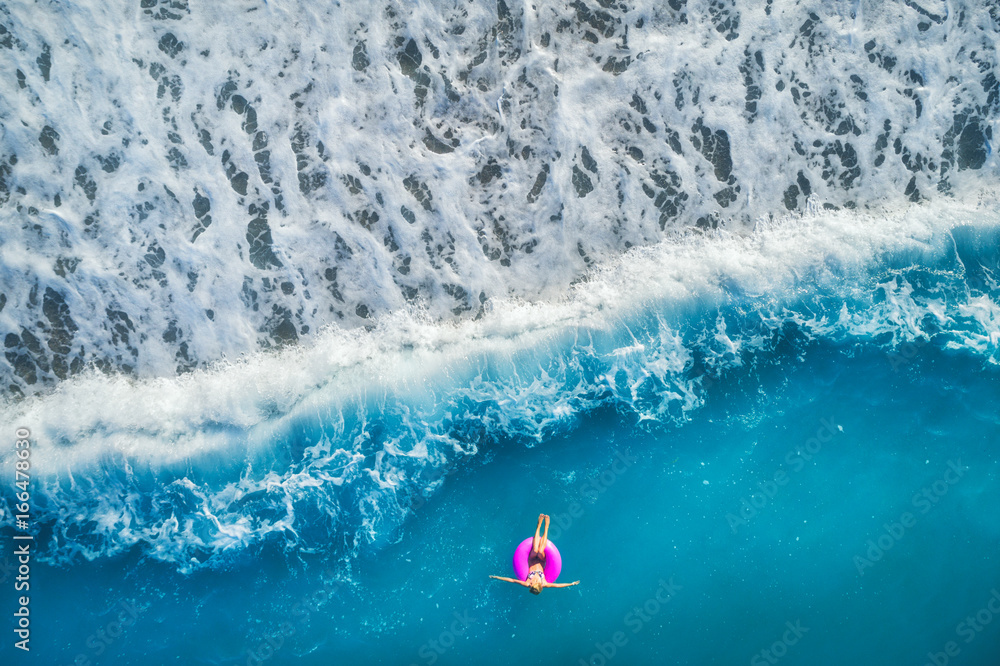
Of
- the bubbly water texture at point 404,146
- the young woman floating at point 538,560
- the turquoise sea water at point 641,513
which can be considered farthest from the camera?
the bubbly water texture at point 404,146

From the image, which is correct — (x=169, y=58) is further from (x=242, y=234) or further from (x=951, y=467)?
(x=951, y=467)

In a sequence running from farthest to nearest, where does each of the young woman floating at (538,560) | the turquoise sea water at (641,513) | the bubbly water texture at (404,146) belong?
the bubbly water texture at (404,146) < the turquoise sea water at (641,513) < the young woman floating at (538,560)

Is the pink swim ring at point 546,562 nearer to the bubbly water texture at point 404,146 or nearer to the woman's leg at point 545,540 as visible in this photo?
the woman's leg at point 545,540

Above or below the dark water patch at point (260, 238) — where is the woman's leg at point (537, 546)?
below

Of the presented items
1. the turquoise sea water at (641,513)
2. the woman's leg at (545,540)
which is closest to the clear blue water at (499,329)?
the turquoise sea water at (641,513)

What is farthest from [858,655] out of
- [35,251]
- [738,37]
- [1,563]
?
[35,251]

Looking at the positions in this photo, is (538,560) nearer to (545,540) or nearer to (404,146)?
(545,540)

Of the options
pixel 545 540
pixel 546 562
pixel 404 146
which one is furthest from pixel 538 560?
pixel 404 146
